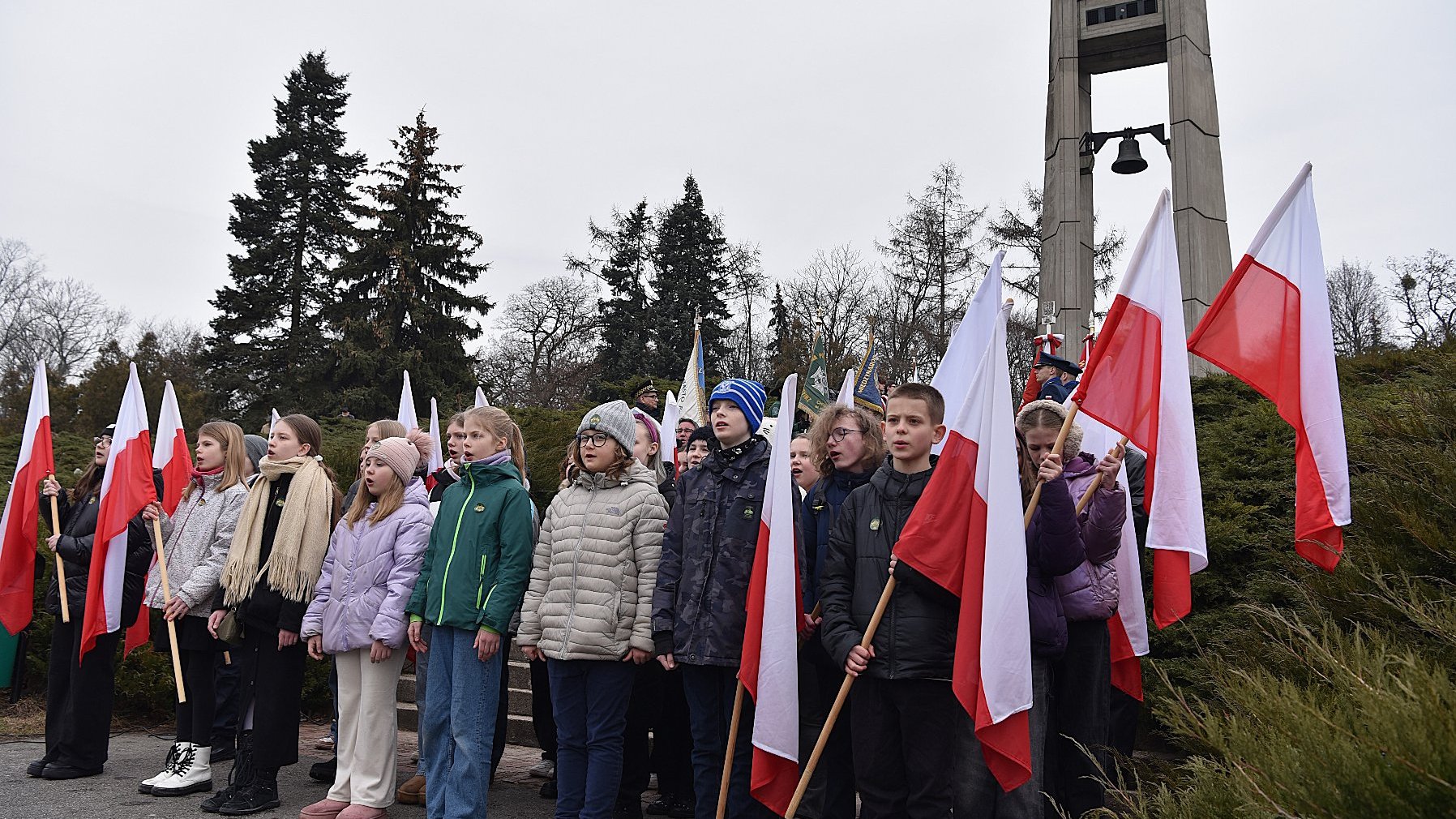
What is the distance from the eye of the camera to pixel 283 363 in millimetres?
31484

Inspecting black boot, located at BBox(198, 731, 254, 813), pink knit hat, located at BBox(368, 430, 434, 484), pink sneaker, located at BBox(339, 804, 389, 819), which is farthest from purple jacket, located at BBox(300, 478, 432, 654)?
pink sneaker, located at BBox(339, 804, 389, 819)

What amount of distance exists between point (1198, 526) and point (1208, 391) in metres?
7.79

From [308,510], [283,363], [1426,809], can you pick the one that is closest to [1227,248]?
[308,510]

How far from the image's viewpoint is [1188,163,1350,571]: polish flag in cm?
401

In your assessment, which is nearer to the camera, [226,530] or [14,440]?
[226,530]

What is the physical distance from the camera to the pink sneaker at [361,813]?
5.18 meters

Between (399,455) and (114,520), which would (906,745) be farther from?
(114,520)

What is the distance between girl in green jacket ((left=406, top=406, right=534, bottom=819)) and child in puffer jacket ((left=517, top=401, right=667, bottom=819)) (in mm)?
149

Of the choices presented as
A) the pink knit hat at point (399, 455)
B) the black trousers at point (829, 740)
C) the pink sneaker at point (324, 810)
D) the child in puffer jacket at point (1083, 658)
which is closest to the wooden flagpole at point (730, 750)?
the black trousers at point (829, 740)

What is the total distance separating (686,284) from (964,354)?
32.4 meters

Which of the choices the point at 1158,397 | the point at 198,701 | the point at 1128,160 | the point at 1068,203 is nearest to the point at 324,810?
the point at 198,701

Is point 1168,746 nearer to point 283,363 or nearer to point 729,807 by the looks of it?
point 729,807

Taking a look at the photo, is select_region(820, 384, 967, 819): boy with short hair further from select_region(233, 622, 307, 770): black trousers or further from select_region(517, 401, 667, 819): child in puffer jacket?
select_region(233, 622, 307, 770): black trousers

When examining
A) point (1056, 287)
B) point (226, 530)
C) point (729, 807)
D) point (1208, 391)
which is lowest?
point (729, 807)
